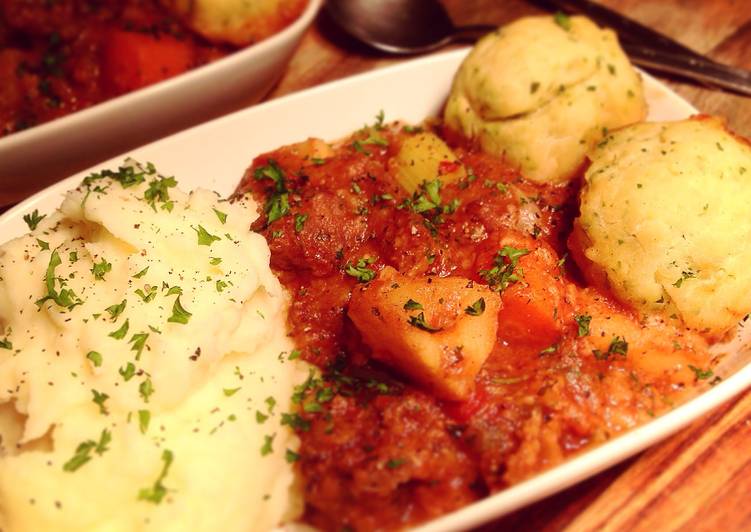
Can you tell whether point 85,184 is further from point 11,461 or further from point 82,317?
point 11,461

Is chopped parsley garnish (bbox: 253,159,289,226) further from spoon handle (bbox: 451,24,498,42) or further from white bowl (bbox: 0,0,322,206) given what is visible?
spoon handle (bbox: 451,24,498,42)

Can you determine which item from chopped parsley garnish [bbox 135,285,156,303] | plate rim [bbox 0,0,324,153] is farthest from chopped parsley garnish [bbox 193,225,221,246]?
plate rim [bbox 0,0,324,153]

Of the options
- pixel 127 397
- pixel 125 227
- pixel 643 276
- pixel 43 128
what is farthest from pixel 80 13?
pixel 643 276

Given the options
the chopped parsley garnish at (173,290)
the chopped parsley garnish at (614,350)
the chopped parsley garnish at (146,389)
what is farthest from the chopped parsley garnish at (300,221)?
the chopped parsley garnish at (614,350)

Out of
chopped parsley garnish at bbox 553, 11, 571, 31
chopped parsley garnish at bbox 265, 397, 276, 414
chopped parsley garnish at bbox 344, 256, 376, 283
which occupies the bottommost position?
chopped parsley garnish at bbox 265, 397, 276, 414

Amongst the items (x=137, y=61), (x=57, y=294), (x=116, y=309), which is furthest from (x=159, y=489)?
(x=137, y=61)

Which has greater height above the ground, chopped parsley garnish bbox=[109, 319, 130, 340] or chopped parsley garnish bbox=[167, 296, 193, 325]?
chopped parsley garnish bbox=[167, 296, 193, 325]

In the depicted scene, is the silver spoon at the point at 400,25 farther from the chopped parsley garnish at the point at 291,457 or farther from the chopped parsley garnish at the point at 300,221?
the chopped parsley garnish at the point at 291,457
